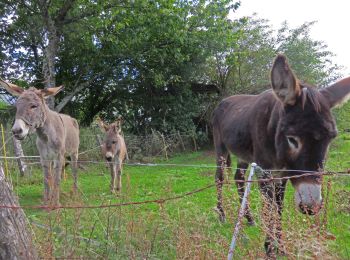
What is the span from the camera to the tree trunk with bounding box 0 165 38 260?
2.47m

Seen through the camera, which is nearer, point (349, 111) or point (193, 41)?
point (193, 41)

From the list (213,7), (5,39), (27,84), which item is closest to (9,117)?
(27,84)

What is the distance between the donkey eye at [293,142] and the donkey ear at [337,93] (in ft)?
1.68

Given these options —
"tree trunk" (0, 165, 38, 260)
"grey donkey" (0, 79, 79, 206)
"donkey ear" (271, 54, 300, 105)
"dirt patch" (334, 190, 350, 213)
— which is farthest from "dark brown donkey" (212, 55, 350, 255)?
"grey donkey" (0, 79, 79, 206)

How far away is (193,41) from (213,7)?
5.12 feet

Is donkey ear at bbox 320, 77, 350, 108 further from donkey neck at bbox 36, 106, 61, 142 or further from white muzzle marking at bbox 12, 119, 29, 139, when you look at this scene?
donkey neck at bbox 36, 106, 61, 142

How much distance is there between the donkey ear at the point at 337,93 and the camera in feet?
10.8

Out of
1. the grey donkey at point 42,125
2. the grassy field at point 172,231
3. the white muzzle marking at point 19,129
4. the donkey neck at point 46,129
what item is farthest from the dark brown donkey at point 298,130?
the donkey neck at point 46,129

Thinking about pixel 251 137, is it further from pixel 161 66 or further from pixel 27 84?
pixel 27 84

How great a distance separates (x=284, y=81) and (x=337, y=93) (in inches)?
22.3

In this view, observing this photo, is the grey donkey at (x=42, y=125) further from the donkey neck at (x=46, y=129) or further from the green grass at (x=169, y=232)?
the green grass at (x=169, y=232)

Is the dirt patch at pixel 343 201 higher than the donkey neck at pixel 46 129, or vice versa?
the donkey neck at pixel 46 129

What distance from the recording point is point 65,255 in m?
2.86

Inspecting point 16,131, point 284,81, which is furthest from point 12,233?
point 16,131
